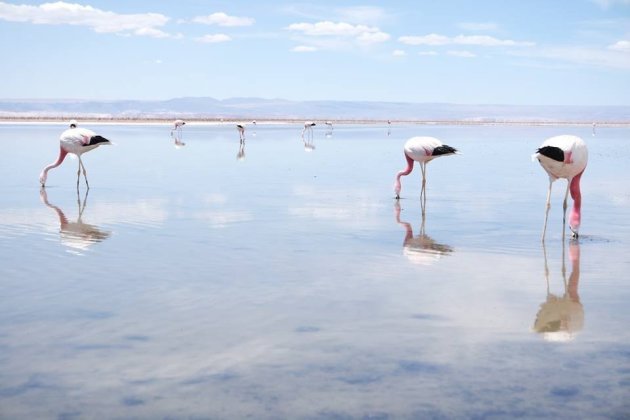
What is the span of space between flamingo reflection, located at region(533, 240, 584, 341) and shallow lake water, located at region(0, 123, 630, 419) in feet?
0.10

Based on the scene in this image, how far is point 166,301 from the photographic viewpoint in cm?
705

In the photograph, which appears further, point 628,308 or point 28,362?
point 628,308

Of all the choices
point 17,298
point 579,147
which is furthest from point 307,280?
point 579,147

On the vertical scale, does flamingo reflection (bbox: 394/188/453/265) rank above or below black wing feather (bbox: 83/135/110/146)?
below

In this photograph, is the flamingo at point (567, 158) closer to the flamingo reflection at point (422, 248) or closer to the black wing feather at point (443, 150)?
the flamingo reflection at point (422, 248)

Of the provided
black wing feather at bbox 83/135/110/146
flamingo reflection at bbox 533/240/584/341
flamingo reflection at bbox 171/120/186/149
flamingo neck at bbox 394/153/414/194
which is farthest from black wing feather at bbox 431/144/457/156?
flamingo reflection at bbox 171/120/186/149

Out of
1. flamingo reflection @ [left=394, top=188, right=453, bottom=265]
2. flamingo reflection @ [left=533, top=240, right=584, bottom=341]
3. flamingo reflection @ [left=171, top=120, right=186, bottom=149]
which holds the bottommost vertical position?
flamingo reflection @ [left=533, top=240, right=584, bottom=341]

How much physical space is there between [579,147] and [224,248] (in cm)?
534

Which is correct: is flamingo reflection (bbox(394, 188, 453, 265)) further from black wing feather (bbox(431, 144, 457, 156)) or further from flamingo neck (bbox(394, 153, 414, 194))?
A: flamingo neck (bbox(394, 153, 414, 194))

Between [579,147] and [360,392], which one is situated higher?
[579,147]

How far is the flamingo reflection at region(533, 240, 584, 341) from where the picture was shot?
618 centimetres

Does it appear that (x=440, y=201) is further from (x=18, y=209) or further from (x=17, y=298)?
(x=17, y=298)

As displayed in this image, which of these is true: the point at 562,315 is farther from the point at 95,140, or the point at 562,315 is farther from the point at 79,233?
the point at 95,140

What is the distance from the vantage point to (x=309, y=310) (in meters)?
6.80
